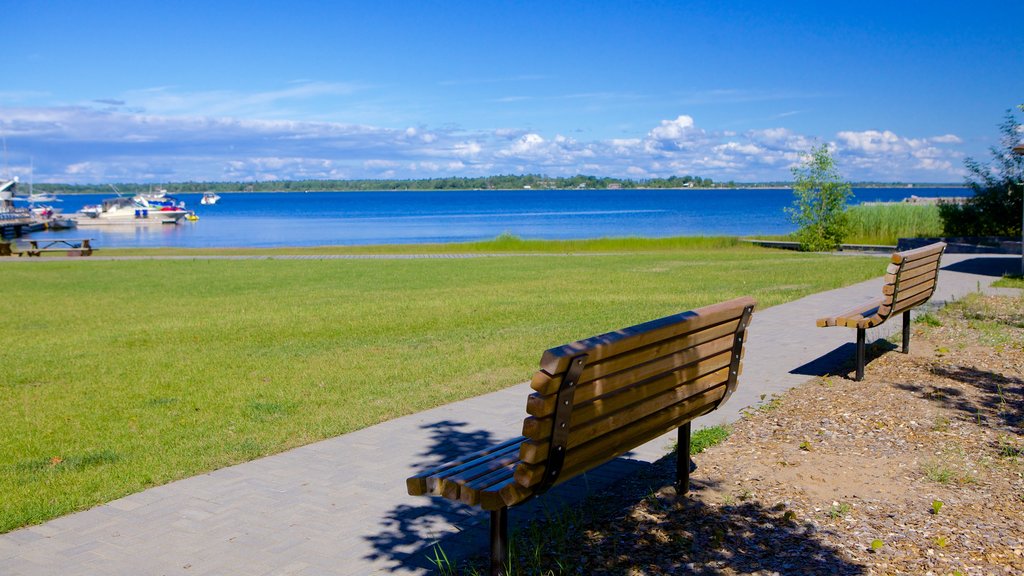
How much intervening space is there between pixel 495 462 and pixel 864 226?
1325 inches

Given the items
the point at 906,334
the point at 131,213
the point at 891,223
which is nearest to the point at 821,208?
the point at 891,223

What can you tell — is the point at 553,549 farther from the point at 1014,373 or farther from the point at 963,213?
the point at 963,213

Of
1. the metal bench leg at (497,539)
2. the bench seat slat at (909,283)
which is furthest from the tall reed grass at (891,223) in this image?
the metal bench leg at (497,539)

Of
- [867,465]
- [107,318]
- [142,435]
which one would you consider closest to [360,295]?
[107,318]

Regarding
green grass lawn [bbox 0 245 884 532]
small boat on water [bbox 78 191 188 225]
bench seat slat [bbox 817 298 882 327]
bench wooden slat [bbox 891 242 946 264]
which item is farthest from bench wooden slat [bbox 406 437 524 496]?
small boat on water [bbox 78 191 188 225]

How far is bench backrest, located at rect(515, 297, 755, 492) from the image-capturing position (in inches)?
142

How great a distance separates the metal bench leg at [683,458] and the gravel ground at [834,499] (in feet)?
0.27

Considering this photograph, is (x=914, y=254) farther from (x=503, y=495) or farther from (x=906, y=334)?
(x=503, y=495)

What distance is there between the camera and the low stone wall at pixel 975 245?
79.0 ft

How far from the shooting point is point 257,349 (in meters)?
11.0

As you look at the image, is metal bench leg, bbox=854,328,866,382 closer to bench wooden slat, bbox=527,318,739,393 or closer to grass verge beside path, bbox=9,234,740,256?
bench wooden slat, bbox=527,318,739,393

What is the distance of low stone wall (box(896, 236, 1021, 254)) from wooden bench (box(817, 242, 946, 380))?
16.7m

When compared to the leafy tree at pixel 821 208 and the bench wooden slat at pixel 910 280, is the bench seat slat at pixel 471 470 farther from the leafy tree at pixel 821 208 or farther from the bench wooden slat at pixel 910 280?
the leafy tree at pixel 821 208

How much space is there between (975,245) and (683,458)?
23.6 metres
